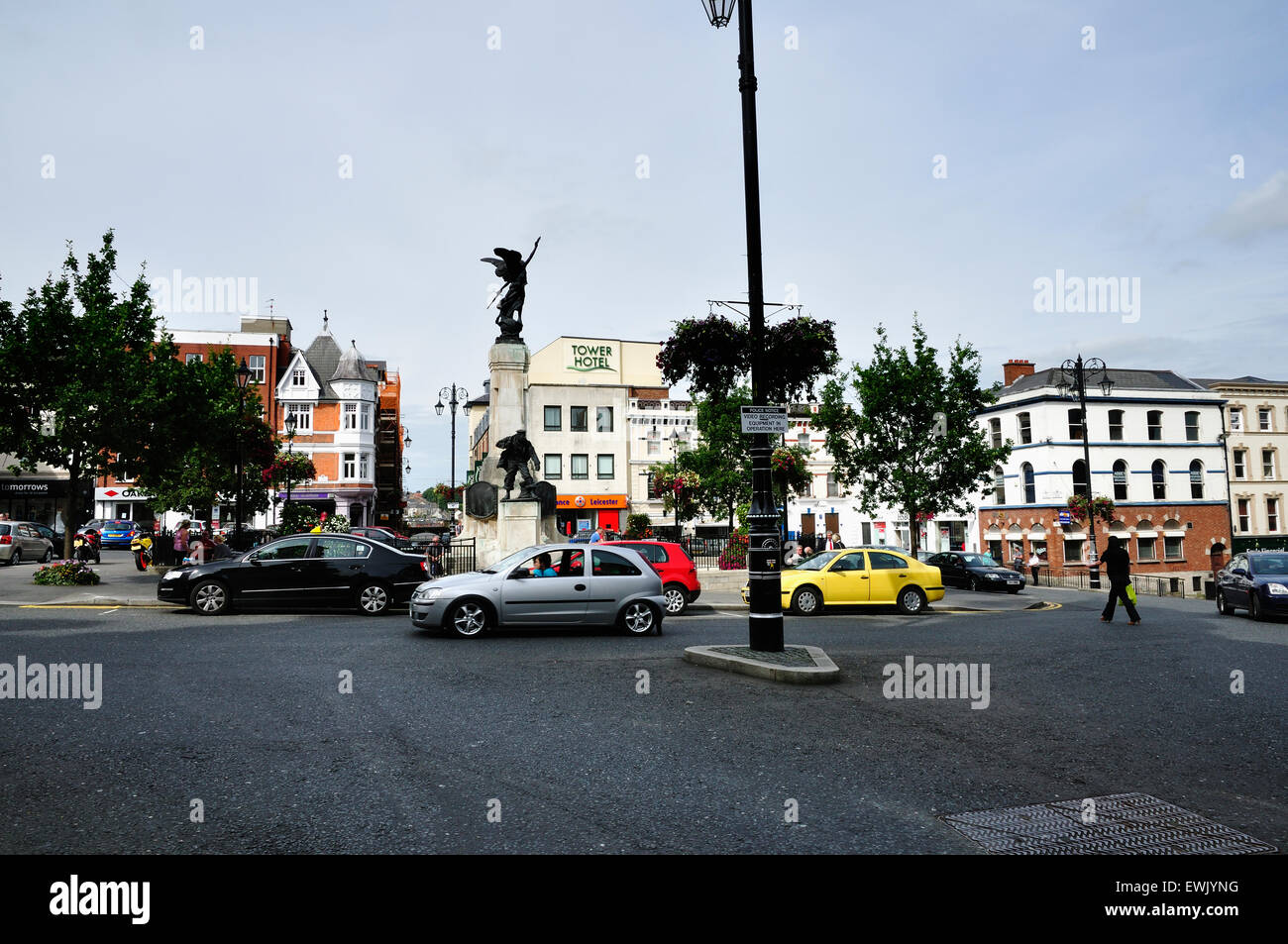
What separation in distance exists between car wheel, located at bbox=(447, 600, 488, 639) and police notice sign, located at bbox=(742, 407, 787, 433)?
5250 millimetres

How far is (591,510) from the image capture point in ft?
196

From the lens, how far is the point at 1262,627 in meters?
15.7

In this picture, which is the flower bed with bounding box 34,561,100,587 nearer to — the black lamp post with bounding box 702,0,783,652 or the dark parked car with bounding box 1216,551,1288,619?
the black lamp post with bounding box 702,0,783,652

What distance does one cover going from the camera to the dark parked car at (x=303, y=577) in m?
15.5

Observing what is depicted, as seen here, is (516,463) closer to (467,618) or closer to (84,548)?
(467,618)

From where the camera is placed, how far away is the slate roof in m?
51.6

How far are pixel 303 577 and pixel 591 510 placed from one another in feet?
145

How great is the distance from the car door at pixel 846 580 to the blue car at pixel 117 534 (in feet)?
134

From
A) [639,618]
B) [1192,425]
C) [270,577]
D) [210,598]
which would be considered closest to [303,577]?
[270,577]

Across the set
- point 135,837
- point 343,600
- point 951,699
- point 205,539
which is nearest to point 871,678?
point 951,699

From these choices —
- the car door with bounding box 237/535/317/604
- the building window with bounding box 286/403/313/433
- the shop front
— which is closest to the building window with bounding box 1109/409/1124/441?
the shop front

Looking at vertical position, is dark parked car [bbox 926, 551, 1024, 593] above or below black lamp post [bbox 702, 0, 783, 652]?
below

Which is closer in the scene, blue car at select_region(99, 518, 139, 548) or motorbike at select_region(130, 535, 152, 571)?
motorbike at select_region(130, 535, 152, 571)

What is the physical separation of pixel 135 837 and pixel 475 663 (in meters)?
5.58
